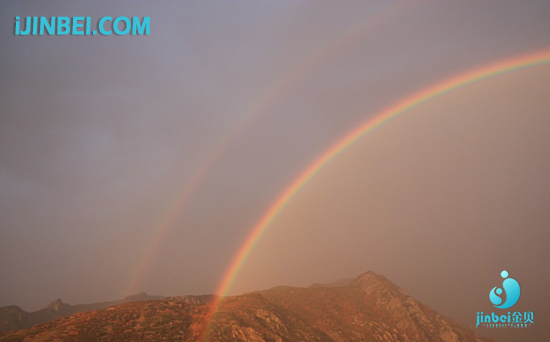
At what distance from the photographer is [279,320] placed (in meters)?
49.3

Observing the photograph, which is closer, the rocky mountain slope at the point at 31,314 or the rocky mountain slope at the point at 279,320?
the rocky mountain slope at the point at 279,320

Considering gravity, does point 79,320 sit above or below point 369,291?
above

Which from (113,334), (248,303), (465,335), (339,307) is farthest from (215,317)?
(465,335)

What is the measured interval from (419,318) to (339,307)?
1852 centimetres

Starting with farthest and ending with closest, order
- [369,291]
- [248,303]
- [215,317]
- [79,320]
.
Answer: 1. [369,291]
2. [248,303]
3. [215,317]
4. [79,320]

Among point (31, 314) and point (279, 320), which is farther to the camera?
point (31, 314)

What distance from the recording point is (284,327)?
47.9 metres

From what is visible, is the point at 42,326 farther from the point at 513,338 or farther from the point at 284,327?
the point at 513,338

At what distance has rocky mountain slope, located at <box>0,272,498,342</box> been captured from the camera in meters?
39.2

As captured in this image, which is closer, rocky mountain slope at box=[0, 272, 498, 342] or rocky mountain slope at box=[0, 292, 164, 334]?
rocky mountain slope at box=[0, 272, 498, 342]

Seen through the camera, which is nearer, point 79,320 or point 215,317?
point 79,320

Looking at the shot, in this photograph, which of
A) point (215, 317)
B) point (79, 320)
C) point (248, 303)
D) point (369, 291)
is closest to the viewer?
point (79, 320)

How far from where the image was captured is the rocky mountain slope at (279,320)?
3925 cm

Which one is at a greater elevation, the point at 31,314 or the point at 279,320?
the point at 279,320
